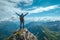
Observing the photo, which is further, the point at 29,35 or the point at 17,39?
the point at 29,35

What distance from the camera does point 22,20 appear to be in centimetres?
8919

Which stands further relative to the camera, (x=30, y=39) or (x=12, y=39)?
(x=30, y=39)

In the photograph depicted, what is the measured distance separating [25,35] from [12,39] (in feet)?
24.2

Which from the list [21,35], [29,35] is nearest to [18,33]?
[21,35]

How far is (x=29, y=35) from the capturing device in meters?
87.6

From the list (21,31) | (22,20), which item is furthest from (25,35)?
(22,20)

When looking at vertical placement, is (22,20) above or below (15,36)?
above

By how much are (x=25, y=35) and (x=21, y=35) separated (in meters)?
3.76

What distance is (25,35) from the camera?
84750 mm

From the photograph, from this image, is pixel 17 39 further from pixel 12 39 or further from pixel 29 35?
Answer: pixel 29 35

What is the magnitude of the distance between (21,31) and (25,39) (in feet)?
14.0

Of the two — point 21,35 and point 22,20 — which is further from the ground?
point 22,20

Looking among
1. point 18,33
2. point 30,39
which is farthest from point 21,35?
point 30,39

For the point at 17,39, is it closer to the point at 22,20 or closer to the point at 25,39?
the point at 25,39
